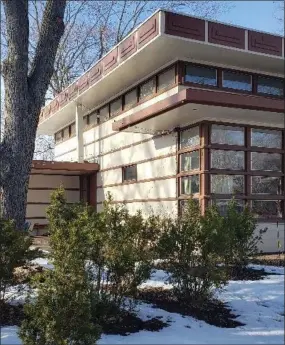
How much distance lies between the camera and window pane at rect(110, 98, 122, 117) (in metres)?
15.4

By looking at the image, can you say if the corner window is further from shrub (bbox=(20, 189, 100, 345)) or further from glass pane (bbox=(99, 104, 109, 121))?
shrub (bbox=(20, 189, 100, 345))

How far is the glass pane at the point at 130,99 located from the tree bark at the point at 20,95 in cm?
579

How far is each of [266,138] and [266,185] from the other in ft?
3.95

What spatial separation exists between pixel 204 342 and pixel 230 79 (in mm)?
8622

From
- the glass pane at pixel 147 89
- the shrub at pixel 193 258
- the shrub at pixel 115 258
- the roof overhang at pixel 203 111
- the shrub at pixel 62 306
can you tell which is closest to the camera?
the shrub at pixel 62 306

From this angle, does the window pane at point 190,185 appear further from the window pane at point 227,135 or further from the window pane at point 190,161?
the window pane at point 227,135

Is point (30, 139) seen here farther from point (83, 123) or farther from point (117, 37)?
point (117, 37)

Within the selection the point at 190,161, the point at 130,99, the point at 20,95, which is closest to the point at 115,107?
the point at 130,99

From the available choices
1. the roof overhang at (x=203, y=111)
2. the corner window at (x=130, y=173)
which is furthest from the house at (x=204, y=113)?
the corner window at (x=130, y=173)

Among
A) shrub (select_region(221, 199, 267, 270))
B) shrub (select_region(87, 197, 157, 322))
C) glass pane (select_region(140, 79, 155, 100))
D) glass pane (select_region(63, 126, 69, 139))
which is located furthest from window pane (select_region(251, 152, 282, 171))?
glass pane (select_region(63, 126, 69, 139))

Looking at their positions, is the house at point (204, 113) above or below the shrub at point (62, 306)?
→ above

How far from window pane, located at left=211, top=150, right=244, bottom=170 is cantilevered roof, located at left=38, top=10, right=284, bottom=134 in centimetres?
231

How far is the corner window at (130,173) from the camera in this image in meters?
14.8

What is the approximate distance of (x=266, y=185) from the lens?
39.5 feet
